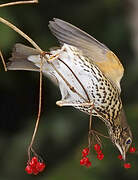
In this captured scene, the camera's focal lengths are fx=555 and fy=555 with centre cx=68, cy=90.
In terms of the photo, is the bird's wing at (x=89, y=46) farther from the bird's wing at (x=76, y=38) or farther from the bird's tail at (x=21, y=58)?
the bird's tail at (x=21, y=58)

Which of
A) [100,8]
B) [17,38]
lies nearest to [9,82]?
[17,38]

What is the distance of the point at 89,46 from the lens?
1733mm

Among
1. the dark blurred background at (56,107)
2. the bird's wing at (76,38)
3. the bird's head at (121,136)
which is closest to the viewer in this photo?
the bird's wing at (76,38)

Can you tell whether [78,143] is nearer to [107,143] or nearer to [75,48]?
[107,143]

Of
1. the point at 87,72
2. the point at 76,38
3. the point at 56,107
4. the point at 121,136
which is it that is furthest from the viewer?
the point at 56,107

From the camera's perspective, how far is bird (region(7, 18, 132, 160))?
174 cm

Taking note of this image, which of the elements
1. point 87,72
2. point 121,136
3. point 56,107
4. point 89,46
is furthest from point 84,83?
point 56,107

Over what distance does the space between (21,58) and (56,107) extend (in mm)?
1590

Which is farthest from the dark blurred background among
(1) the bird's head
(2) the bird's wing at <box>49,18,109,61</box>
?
(2) the bird's wing at <box>49,18,109,61</box>

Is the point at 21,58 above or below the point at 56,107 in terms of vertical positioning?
above

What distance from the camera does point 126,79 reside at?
135 inches

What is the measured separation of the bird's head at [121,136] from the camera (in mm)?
1897

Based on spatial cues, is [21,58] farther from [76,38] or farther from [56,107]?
[56,107]

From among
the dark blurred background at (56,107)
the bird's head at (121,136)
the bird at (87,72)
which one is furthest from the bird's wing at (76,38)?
the dark blurred background at (56,107)
